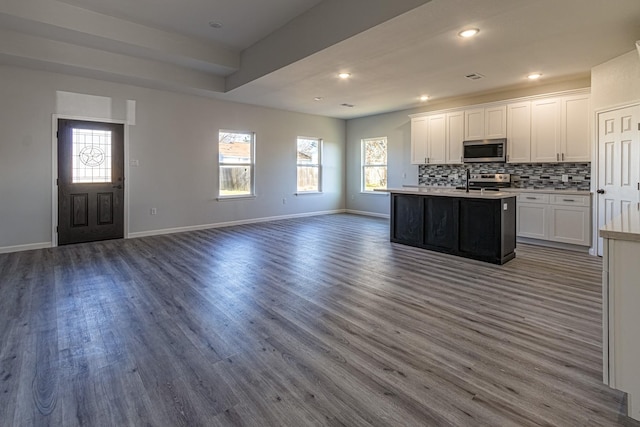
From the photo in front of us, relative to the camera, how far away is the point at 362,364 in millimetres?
2123

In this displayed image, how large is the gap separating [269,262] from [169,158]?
3523mm

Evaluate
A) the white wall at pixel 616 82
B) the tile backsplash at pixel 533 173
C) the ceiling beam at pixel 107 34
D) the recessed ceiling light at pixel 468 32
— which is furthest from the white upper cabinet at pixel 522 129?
the ceiling beam at pixel 107 34

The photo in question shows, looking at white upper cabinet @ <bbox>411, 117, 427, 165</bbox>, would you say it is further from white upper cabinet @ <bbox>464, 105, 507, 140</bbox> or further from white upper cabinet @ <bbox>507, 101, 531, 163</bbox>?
white upper cabinet @ <bbox>507, 101, 531, 163</bbox>

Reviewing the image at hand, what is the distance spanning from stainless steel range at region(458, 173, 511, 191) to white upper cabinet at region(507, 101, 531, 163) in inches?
14.4

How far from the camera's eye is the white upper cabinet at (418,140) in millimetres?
7465

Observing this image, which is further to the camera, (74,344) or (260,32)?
(260,32)

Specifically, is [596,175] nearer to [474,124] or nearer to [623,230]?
[474,124]

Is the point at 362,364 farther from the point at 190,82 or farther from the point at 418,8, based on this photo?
the point at 190,82

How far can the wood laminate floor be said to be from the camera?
1717 mm

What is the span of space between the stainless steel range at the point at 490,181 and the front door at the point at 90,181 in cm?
664

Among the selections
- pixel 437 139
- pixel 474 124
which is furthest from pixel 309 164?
pixel 474 124

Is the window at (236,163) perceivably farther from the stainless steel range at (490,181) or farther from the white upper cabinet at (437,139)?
the stainless steel range at (490,181)

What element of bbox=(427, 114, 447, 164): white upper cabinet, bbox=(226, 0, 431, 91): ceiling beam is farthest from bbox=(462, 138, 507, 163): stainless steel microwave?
bbox=(226, 0, 431, 91): ceiling beam

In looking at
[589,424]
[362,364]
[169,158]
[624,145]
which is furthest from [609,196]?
[169,158]
